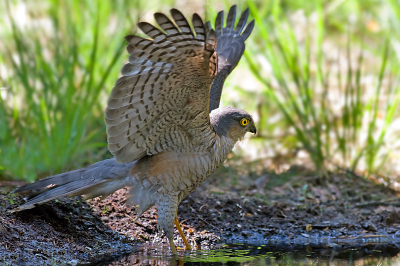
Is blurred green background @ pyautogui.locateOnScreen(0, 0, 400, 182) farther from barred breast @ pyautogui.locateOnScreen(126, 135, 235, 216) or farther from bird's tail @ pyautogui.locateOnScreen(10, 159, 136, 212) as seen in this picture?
barred breast @ pyautogui.locateOnScreen(126, 135, 235, 216)

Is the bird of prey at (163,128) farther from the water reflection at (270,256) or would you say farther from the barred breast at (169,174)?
the water reflection at (270,256)

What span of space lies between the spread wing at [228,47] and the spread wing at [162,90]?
921mm

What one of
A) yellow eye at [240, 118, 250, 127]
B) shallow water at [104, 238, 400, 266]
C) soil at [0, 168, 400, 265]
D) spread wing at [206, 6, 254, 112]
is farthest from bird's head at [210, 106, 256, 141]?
shallow water at [104, 238, 400, 266]

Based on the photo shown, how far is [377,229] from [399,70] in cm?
254

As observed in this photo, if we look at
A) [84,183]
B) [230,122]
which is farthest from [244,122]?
[84,183]

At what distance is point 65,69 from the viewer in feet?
18.5

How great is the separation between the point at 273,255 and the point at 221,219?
0.93m

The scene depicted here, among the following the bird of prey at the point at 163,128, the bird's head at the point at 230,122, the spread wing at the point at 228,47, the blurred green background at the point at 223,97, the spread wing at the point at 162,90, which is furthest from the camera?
the blurred green background at the point at 223,97

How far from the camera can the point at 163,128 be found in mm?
3949

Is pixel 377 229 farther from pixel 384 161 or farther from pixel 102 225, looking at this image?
pixel 102 225

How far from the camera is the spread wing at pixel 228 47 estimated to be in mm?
4840

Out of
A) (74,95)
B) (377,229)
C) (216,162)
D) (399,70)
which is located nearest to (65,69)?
(74,95)

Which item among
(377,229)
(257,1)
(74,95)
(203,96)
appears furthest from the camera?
(257,1)

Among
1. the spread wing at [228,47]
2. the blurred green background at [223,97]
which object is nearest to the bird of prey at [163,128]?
the spread wing at [228,47]
